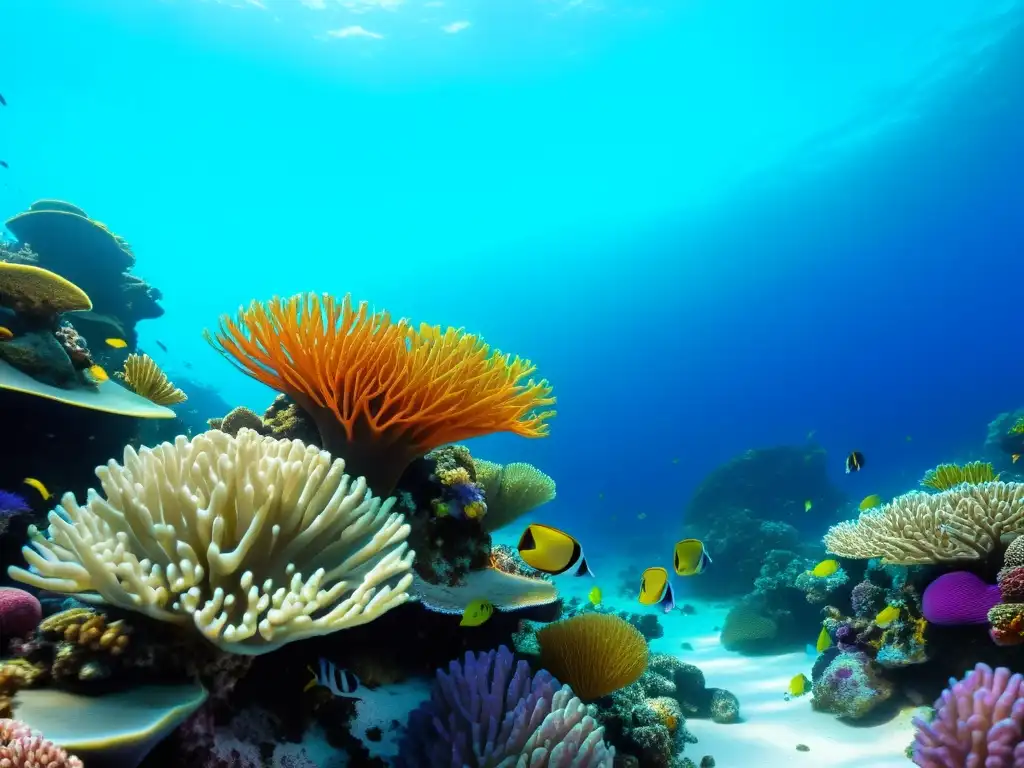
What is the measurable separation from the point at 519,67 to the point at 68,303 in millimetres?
44211

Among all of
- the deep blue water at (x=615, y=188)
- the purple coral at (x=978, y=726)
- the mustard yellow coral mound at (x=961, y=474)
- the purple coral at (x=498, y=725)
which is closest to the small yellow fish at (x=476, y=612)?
the purple coral at (x=498, y=725)

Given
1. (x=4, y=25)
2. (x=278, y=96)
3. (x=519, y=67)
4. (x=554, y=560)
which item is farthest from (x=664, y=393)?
(x=554, y=560)

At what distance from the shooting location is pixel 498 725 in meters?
2.88

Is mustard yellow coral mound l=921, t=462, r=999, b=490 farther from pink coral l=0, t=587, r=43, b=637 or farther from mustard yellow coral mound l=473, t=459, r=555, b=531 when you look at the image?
pink coral l=0, t=587, r=43, b=637

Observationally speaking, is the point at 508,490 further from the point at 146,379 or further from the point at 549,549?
the point at 146,379

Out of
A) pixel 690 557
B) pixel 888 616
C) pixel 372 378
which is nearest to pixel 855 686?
pixel 888 616

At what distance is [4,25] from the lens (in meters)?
36.0

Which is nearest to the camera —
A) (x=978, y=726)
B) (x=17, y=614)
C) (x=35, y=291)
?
(x=17, y=614)

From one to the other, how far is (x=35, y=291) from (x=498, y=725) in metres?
4.84

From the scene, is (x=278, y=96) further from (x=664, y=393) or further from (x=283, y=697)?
(x=664, y=393)

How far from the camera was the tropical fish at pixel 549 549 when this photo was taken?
128 inches

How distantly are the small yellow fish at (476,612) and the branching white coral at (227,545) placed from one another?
3.30 ft

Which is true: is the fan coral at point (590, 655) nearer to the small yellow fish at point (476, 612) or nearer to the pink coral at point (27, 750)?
the small yellow fish at point (476, 612)

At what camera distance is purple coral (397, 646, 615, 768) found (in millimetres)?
2703
